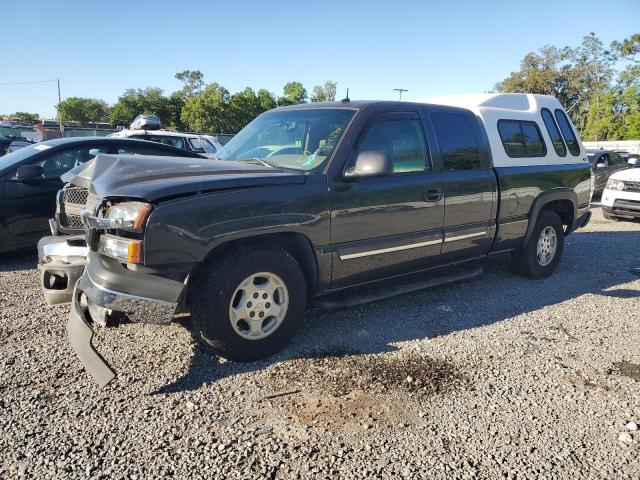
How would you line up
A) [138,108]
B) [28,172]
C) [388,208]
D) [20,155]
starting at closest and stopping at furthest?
1. [388,208]
2. [28,172]
3. [20,155]
4. [138,108]

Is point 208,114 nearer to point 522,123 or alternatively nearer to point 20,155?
point 20,155

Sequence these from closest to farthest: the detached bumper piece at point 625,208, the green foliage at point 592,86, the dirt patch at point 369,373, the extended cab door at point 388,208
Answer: the dirt patch at point 369,373 < the extended cab door at point 388,208 < the detached bumper piece at point 625,208 < the green foliage at point 592,86

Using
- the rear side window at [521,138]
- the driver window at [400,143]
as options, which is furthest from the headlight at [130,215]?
the rear side window at [521,138]

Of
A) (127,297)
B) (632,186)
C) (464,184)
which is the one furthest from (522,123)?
(632,186)

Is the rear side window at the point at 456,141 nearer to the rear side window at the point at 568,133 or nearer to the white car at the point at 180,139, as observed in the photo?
the rear side window at the point at 568,133

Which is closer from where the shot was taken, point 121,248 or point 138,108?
point 121,248

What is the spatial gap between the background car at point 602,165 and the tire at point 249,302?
12876 mm

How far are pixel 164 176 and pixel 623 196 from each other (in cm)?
988

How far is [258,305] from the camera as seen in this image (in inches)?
→ 137

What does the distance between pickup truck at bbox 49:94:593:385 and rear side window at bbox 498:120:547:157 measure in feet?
0.07

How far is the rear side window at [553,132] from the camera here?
5.86m

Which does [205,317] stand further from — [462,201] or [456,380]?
[462,201]

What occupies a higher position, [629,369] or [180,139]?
[180,139]

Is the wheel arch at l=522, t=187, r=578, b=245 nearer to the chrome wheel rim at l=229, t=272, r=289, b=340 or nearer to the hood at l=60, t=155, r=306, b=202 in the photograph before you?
the hood at l=60, t=155, r=306, b=202
